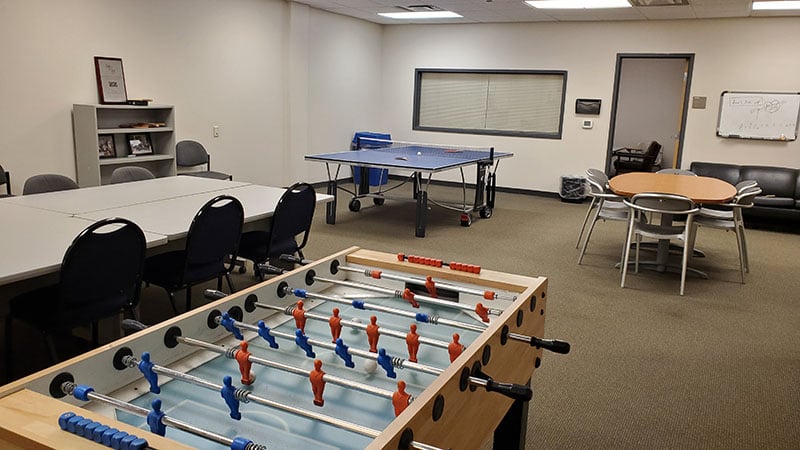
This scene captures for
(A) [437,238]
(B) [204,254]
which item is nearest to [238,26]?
(A) [437,238]

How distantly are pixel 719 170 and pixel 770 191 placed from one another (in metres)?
0.70

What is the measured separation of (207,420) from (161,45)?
245 inches

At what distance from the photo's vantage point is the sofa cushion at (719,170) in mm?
7848

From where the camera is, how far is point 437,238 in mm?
6348

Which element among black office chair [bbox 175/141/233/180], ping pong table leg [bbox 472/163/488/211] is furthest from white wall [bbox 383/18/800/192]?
black office chair [bbox 175/141/233/180]

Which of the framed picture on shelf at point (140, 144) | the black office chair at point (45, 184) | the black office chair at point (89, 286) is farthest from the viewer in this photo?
the framed picture on shelf at point (140, 144)

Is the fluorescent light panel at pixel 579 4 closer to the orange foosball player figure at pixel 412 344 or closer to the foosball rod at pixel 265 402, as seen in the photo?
the orange foosball player figure at pixel 412 344

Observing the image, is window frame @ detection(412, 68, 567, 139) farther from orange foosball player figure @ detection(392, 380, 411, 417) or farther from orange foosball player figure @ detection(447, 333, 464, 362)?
orange foosball player figure @ detection(392, 380, 411, 417)

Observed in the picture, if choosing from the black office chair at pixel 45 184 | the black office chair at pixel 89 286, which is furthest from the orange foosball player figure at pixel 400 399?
the black office chair at pixel 45 184

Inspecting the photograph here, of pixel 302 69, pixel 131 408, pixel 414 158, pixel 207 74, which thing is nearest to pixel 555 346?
pixel 131 408

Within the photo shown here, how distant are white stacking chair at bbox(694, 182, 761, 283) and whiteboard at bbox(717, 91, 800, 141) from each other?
309cm

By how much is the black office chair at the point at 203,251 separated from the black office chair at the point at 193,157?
343 cm

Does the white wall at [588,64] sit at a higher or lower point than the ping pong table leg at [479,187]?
higher

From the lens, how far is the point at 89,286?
263cm
